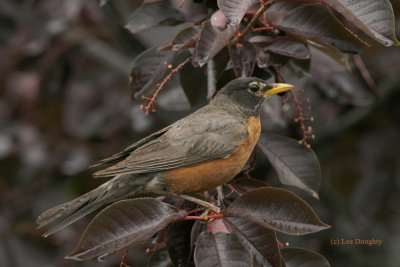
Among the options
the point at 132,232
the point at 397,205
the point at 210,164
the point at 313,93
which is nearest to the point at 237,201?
the point at 132,232

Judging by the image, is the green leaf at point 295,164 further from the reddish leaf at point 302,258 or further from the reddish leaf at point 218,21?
the reddish leaf at point 218,21

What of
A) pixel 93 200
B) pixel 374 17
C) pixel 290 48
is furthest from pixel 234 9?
pixel 93 200

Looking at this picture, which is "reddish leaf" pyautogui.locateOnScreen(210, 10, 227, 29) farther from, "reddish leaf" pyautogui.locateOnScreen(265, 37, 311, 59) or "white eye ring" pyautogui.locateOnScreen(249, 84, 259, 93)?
"white eye ring" pyautogui.locateOnScreen(249, 84, 259, 93)

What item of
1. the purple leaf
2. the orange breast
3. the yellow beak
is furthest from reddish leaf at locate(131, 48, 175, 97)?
the purple leaf

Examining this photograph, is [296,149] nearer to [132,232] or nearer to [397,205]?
[132,232]

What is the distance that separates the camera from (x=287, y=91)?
9.46 feet

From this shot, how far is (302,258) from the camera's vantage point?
2139mm

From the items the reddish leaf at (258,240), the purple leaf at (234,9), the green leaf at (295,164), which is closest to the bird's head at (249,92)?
the green leaf at (295,164)

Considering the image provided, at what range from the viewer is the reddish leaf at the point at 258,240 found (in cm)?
198

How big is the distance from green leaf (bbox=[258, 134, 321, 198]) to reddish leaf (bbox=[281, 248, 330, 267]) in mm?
497

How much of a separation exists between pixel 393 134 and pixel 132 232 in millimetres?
3117

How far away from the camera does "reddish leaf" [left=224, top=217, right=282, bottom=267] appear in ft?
6.49

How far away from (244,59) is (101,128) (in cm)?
223

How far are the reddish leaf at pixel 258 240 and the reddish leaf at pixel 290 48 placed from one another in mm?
892
